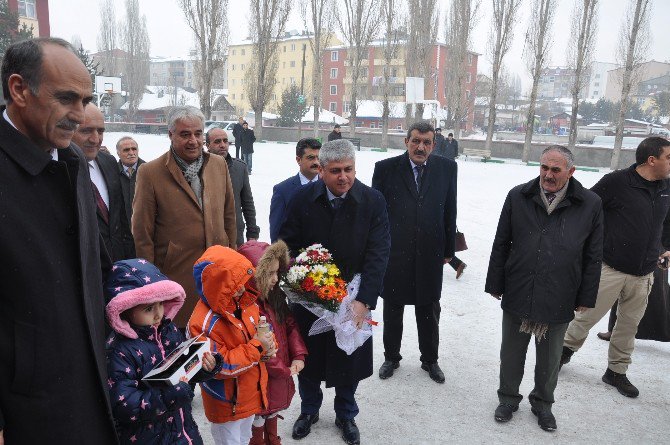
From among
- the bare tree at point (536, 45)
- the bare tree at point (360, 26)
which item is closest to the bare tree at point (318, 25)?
the bare tree at point (360, 26)

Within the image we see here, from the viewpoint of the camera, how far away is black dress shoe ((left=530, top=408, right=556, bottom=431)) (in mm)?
3590

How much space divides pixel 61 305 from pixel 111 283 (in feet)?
1.70

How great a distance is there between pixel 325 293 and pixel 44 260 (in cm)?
164

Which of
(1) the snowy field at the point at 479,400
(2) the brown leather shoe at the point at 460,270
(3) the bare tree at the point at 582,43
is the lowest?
(1) the snowy field at the point at 479,400

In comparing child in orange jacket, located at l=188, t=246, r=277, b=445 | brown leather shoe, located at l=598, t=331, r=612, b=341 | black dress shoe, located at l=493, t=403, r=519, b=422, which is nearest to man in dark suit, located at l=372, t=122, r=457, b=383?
black dress shoe, located at l=493, t=403, r=519, b=422

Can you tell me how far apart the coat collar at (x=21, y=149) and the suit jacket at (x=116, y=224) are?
1.90m

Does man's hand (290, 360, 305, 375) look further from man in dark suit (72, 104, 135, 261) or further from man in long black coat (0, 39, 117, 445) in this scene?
man in dark suit (72, 104, 135, 261)

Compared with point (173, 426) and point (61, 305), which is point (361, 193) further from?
point (61, 305)

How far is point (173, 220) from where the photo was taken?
3436 mm

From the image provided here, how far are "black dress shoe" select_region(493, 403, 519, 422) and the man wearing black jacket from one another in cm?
113

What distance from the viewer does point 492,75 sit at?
28.0m

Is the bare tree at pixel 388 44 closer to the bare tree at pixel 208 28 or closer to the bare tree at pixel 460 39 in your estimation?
the bare tree at pixel 460 39

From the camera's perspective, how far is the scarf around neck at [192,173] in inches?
138

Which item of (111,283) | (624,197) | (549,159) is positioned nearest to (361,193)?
(549,159)
